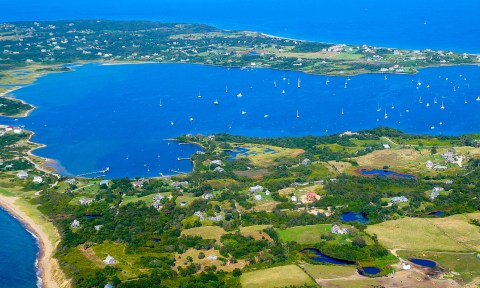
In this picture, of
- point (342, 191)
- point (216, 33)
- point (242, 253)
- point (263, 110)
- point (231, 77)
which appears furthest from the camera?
point (216, 33)

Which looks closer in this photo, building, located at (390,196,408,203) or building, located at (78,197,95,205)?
building, located at (390,196,408,203)

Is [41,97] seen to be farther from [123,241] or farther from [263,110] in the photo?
[123,241]

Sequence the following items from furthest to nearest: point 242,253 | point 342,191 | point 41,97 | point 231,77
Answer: point 231,77 → point 41,97 → point 342,191 → point 242,253

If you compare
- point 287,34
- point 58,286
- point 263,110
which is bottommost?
point 58,286

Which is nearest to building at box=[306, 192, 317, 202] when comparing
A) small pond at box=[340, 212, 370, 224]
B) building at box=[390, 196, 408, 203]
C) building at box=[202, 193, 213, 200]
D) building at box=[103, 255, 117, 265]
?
small pond at box=[340, 212, 370, 224]

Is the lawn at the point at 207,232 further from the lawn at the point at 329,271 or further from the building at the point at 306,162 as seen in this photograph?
the building at the point at 306,162

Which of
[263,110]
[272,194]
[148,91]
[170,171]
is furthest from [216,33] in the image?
[272,194]

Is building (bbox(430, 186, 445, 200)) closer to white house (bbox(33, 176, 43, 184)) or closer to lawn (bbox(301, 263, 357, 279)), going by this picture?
lawn (bbox(301, 263, 357, 279))
